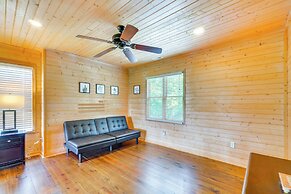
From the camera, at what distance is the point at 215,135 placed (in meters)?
3.42

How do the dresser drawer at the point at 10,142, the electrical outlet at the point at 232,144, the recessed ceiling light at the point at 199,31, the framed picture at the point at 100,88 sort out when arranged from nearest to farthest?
the recessed ceiling light at the point at 199,31, the dresser drawer at the point at 10,142, the electrical outlet at the point at 232,144, the framed picture at the point at 100,88

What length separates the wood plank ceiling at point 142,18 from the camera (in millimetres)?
1973

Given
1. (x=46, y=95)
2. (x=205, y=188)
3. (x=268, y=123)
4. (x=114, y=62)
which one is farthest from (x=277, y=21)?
(x=46, y=95)

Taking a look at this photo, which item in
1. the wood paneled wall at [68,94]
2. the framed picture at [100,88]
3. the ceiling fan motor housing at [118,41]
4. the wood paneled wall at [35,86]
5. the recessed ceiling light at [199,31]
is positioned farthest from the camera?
the framed picture at [100,88]

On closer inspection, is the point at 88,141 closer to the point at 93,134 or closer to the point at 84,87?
the point at 93,134

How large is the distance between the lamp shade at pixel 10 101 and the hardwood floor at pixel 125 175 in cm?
121

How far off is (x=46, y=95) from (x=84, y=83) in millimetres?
993

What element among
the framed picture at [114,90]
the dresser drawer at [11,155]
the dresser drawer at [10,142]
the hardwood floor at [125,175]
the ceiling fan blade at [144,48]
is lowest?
the hardwood floor at [125,175]

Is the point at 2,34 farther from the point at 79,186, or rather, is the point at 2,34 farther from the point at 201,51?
the point at 201,51

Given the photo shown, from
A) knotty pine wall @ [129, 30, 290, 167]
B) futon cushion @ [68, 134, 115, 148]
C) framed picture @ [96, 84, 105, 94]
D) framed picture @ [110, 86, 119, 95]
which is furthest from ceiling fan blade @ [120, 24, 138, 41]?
framed picture @ [110, 86, 119, 95]

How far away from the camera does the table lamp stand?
2947 mm

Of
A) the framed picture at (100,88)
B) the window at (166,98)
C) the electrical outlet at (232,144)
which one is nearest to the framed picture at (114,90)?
the framed picture at (100,88)

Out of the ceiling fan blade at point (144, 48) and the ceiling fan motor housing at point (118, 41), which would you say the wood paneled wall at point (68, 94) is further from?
the ceiling fan blade at point (144, 48)

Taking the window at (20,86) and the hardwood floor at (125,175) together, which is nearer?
the hardwood floor at (125,175)
